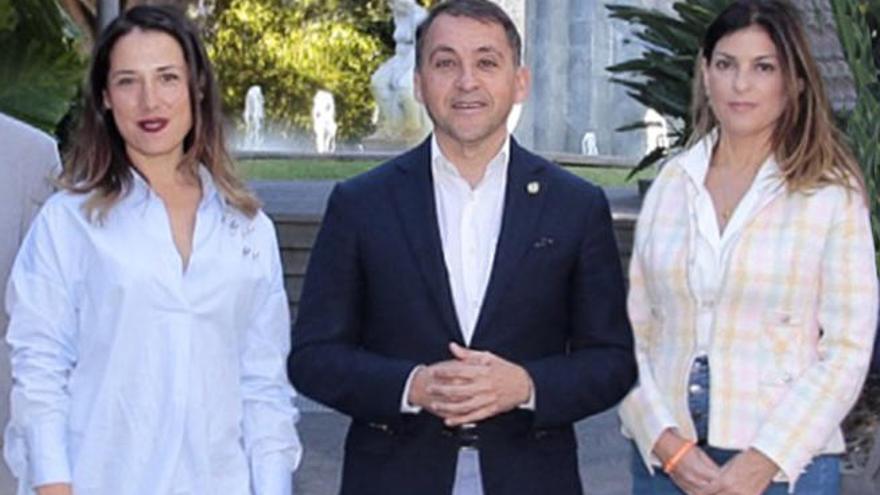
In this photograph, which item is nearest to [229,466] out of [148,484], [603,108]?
[148,484]

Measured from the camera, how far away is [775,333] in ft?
11.2

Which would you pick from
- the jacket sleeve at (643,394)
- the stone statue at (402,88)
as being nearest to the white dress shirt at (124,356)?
the jacket sleeve at (643,394)

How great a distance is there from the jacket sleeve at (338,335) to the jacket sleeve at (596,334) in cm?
33

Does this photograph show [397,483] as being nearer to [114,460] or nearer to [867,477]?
[114,460]

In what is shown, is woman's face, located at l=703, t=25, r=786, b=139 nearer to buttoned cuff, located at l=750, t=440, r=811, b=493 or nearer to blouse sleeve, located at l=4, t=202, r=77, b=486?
buttoned cuff, located at l=750, t=440, r=811, b=493

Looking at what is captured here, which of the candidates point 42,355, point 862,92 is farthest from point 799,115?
point 862,92

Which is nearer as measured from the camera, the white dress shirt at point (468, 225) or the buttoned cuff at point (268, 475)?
the buttoned cuff at point (268, 475)

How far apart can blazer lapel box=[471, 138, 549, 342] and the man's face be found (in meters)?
0.10

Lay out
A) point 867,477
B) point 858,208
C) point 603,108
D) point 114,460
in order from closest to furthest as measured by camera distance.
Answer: point 114,460, point 858,208, point 867,477, point 603,108

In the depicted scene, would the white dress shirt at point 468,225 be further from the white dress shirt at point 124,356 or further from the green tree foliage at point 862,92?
the green tree foliage at point 862,92

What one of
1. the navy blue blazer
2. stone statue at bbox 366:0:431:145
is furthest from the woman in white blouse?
stone statue at bbox 366:0:431:145

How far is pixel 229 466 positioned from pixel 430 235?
644 mm

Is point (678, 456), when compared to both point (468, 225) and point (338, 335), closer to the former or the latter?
point (468, 225)

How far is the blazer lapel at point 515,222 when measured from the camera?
135 inches
